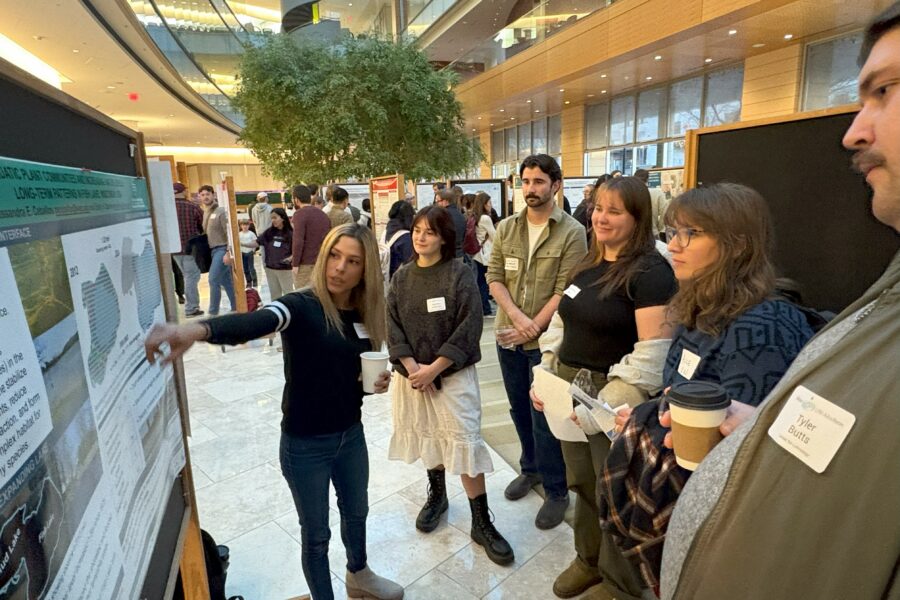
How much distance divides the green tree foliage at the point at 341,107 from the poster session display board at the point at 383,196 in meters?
4.58

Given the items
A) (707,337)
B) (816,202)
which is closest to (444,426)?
(707,337)

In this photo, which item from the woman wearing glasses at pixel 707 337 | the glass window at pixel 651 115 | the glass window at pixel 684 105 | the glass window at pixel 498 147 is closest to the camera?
the woman wearing glasses at pixel 707 337

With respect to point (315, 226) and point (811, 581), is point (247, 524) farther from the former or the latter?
point (315, 226)

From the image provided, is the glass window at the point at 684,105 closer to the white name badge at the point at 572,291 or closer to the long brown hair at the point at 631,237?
the long brown hair at the point at 631,237

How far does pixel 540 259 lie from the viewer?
2.46 m

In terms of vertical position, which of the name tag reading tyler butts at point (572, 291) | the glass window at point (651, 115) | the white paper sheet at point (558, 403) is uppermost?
the glass window at point (651, 115)

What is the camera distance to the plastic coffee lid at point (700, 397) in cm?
98

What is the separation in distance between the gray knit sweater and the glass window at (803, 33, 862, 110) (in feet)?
30.7

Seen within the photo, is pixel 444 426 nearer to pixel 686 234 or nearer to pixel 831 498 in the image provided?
pixel 686 234

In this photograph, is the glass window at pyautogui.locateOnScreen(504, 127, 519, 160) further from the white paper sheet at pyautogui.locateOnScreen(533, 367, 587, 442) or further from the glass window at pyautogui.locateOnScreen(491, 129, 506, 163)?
the white paper sheet at pyautogui.locateOnScreen(533, 367, 587, 442)

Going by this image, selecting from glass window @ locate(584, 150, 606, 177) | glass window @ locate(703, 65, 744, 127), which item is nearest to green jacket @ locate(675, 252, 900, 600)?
glass window @ locate(703, 65, 744, 127)

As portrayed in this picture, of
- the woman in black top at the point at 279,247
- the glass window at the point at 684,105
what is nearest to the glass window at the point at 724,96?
the glass window at the point at 684,105

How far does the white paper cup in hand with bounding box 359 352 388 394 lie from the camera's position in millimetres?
1668

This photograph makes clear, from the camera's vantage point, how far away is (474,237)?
5.88 m
